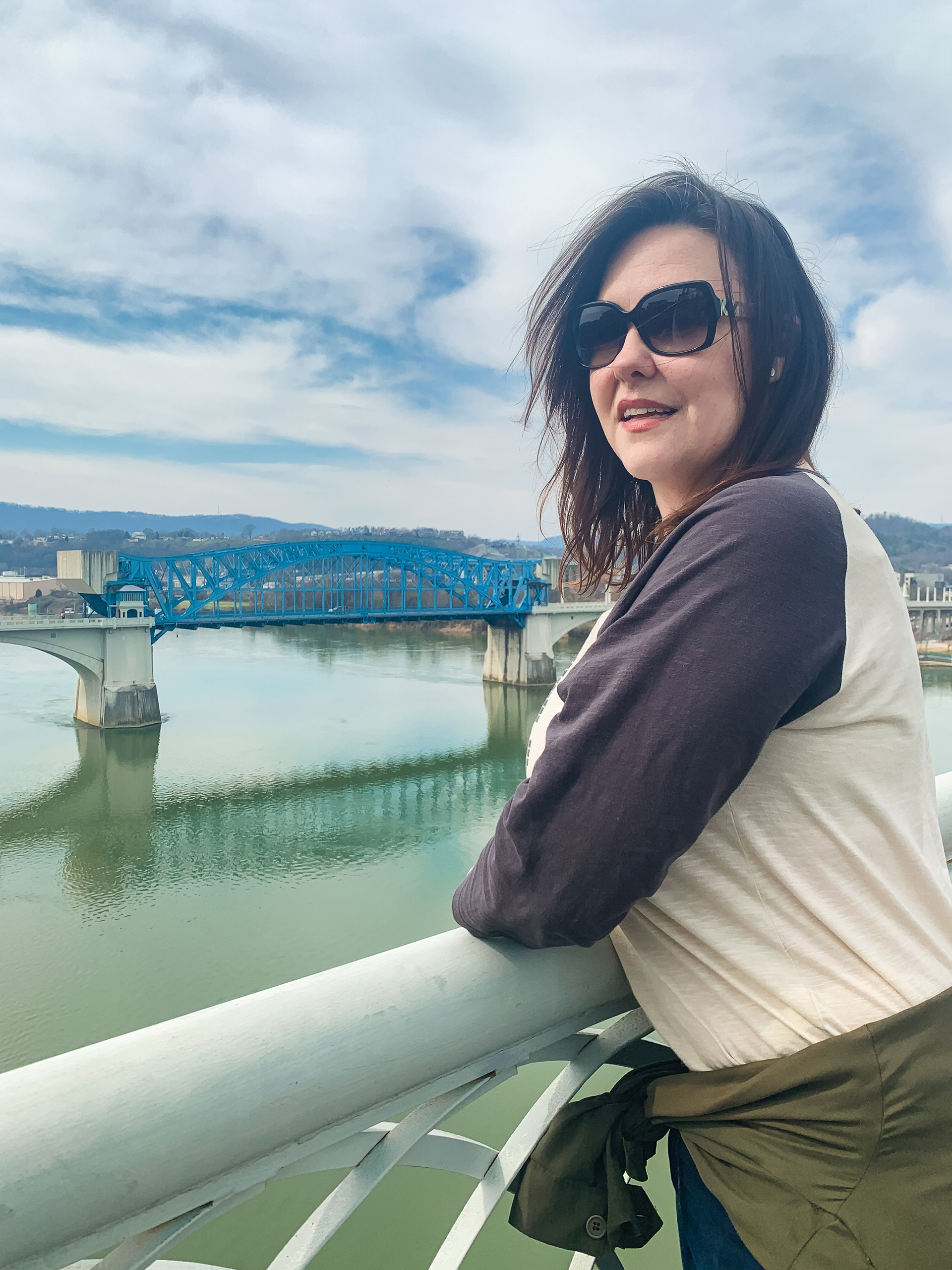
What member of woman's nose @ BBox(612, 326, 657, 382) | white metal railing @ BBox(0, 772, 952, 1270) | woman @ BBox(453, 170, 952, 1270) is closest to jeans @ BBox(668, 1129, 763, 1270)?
woman @ BBox(453, 170, 952, 1270)

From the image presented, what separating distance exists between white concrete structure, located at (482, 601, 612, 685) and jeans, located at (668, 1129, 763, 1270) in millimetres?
23960

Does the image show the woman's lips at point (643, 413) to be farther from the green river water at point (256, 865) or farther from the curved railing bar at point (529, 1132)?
the green river water at point (256, 865)

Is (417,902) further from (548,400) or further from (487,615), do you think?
(487,615)

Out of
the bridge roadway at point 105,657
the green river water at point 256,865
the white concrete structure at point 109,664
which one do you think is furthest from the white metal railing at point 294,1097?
the white concrete structure at point 109,664

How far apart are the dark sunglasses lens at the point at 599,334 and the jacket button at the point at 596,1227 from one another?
2.87 feet

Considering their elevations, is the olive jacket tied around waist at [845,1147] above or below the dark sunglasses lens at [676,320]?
below

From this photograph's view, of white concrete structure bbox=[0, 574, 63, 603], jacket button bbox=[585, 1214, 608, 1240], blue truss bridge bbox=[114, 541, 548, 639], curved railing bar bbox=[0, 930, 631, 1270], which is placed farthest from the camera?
white concrete structure bbox=[0, 574, 63, 603]

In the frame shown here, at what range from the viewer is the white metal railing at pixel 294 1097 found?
1.64 ft

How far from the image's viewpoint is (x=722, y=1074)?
2.19 ft

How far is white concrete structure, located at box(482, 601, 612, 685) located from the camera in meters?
25.1

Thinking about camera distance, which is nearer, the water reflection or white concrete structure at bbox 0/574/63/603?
the water reflection

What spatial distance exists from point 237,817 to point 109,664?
741cm

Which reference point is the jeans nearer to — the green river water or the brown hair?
the brown hair

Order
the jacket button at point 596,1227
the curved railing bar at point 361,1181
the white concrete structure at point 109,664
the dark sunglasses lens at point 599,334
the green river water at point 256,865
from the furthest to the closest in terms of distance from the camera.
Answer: the white concrete structure at point 109,664
the green river water at point 256,865
the dark sunglasses lens at point 599,334
the jacket button at point 596,1227
the curved railing bar at point 361,1181
